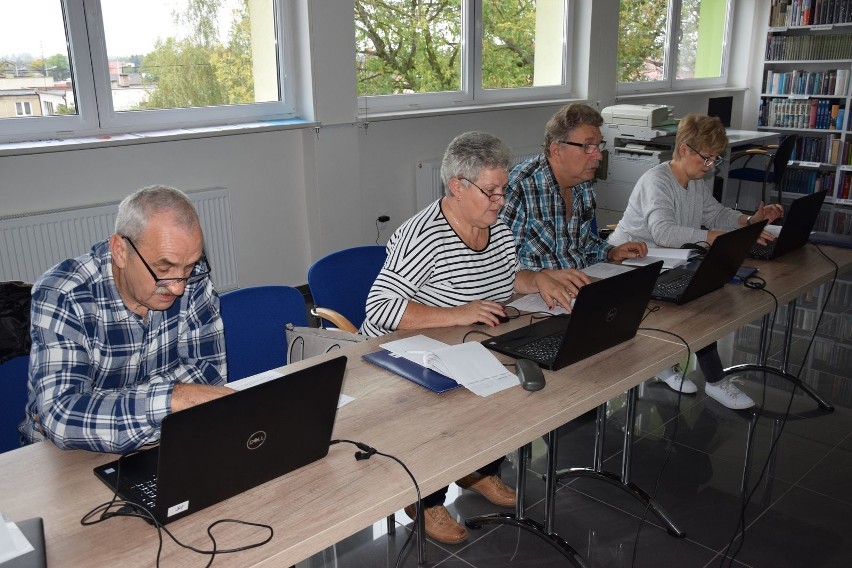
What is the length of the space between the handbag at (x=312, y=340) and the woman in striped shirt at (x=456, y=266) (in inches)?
3.9

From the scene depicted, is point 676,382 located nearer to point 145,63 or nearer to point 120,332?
point 120,332

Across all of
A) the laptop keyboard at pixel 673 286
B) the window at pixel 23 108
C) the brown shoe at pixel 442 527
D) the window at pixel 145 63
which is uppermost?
the window at pixel 145 63

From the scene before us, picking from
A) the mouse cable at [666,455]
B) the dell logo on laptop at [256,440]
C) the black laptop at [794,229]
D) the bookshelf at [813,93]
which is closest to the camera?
the dell logo on laptop at [256,440]

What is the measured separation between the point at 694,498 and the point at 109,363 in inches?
79.5

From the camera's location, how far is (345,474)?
1456 millimetres

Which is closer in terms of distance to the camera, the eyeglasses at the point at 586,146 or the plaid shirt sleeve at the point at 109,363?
the plaid shirt sleeve at the point at 109,363

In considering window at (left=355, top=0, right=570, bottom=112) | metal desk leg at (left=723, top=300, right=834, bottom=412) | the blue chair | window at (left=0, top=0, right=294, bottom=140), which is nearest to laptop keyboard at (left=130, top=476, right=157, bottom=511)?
metal desk leg at (left=723, top=300, right=834, bottom=412)

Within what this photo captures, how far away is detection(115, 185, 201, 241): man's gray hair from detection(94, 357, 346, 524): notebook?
47cm

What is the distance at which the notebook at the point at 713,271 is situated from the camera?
2436 mm

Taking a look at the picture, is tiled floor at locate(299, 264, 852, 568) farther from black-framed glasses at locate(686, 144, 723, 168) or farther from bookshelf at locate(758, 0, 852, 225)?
bookshelf at locate(758, 0, 852, 225)

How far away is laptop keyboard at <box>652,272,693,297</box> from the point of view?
8.32 ft

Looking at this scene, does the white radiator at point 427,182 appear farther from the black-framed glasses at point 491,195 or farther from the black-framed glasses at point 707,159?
A: the black-framed glasses at point 491,195

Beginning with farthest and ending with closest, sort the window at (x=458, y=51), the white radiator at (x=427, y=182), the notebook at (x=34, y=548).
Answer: the white radiator at (x=427, y=182)
the window at (x=458, y=51)
the notebook at (x=34, y=548)

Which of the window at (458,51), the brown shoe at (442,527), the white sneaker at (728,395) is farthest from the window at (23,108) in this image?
the white sneaker at (728,395)
